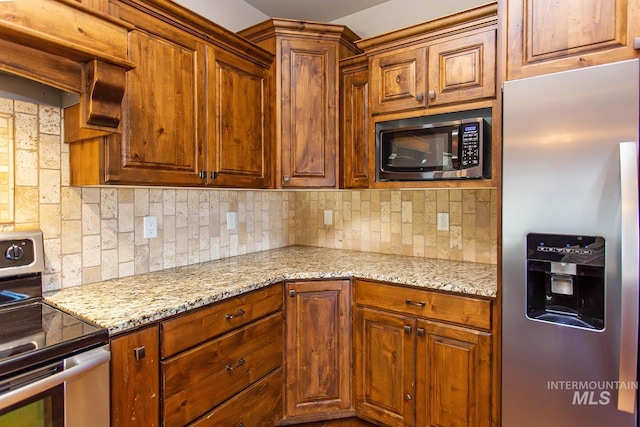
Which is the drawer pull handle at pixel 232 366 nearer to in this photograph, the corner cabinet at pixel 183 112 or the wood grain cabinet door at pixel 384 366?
the wood grain cabinet door at pixel 384 366

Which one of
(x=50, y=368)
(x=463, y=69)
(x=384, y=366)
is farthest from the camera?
(x=384, y=366)

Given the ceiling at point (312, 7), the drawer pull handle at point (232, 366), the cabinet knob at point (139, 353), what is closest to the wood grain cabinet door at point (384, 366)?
the drawer pull handle at point (232, 366)

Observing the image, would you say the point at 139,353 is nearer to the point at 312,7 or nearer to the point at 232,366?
the point at 232,366

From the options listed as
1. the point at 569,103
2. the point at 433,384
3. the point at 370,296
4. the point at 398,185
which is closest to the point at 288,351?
the point at 370,296

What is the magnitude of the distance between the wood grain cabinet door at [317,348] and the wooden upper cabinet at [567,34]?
4.62 feet

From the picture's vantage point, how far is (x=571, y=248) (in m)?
1.32

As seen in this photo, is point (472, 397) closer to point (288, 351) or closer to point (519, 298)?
point (519, 298)

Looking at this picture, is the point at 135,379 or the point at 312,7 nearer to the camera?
the point at 135,379

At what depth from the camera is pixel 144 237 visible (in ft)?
6.45

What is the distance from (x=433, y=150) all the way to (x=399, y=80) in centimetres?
47

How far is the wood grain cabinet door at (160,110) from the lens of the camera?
156 cm

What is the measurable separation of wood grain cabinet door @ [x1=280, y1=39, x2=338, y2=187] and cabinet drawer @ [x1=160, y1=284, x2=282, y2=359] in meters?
0.78

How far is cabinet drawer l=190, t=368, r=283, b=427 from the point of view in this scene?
162 cm

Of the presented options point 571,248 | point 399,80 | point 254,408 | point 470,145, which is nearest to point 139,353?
point 254,408
